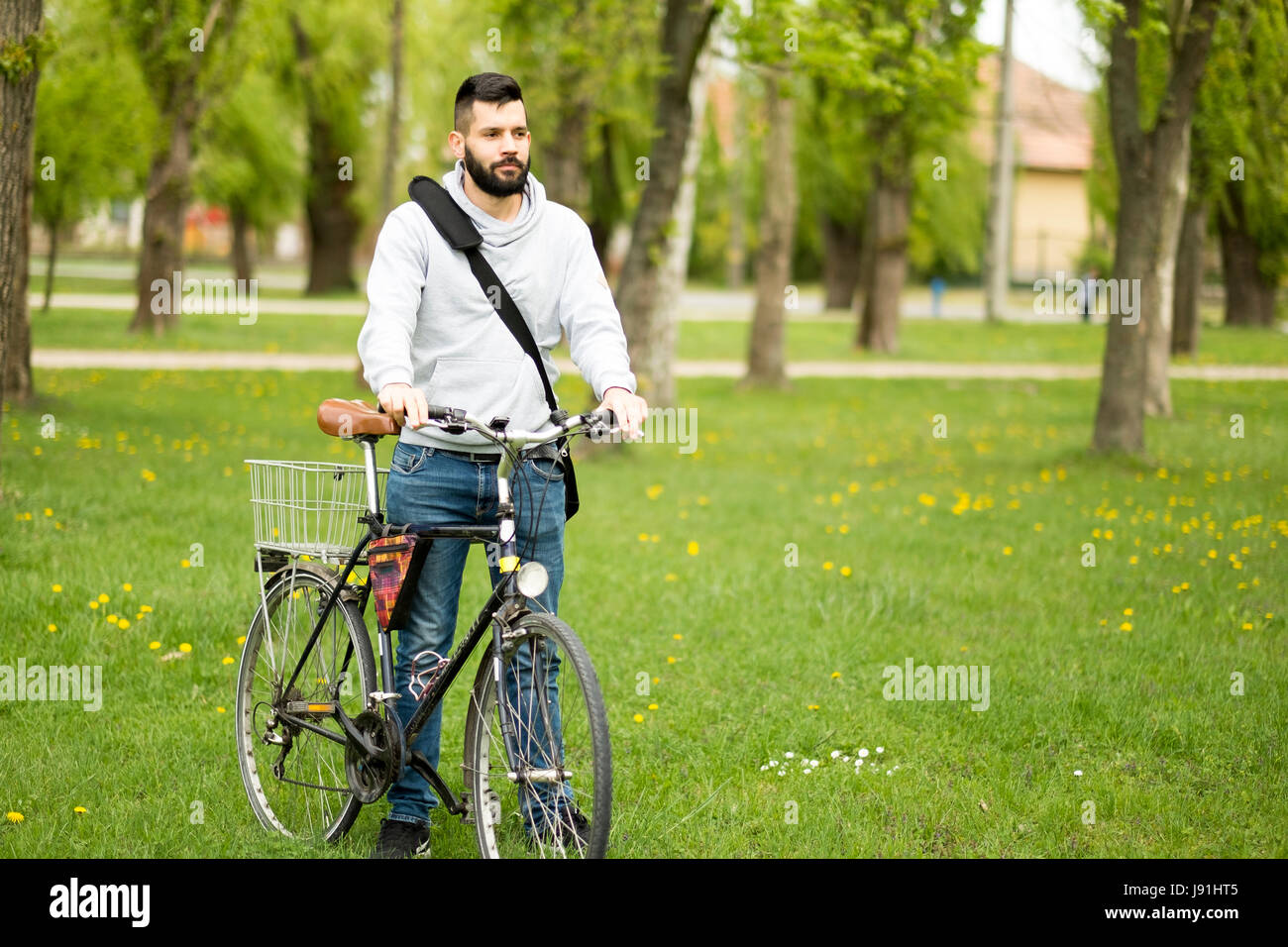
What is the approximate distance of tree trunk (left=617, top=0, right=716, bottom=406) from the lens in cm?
1232

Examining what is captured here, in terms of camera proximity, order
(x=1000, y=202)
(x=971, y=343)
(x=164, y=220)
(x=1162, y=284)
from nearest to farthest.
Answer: (x=1162, y=284) → (x=164, y=220) → (x=971, y=343) → (x=1000, y=202)

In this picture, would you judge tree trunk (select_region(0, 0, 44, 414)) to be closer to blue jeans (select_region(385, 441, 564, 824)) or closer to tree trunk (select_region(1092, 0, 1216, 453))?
blue jeans (select_region(385, 441, 564, 824))

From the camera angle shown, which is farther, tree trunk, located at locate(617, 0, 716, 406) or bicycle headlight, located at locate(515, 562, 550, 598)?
tree trunk, located at locate(617, 0, 716, 406)

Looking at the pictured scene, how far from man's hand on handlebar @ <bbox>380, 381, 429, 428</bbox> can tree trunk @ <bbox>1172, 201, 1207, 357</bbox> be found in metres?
22.3

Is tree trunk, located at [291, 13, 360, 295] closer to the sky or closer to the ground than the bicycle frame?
closer to the sky

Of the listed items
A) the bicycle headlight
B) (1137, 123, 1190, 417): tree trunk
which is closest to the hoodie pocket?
the bicycle headlight

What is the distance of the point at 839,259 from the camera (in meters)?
41.4

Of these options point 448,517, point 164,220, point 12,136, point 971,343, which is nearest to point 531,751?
point 448,517

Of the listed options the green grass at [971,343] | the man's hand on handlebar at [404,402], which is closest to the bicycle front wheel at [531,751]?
the man's hand on handlebar at [404,402]

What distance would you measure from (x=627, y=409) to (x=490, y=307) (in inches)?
23.7

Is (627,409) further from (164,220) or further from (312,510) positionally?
(164,220)

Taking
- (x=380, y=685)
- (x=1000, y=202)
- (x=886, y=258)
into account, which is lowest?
(x=380, y=685)

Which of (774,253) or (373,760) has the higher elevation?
(774,253)

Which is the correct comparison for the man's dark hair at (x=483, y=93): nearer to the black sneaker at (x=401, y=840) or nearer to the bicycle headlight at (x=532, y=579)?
the bicycle headlight at (x=532, y=579)
